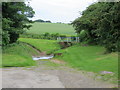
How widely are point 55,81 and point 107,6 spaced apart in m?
5.47

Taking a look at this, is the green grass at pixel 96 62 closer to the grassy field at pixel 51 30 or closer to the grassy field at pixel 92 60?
the grassy field at pixel 92 60

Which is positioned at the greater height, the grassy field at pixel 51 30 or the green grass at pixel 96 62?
the grassy field at pixel 51 30

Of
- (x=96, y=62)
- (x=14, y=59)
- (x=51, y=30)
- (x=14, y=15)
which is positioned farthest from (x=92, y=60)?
(x=51, y=30)

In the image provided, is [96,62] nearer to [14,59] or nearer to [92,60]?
[92,60]

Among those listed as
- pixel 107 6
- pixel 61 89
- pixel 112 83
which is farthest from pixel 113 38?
pixel 61 89

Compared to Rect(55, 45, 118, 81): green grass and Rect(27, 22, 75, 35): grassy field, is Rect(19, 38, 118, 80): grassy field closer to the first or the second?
Rect(55, 45, 118, 81): green grass

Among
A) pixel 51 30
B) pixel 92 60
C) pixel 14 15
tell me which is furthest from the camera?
pixel 51 30

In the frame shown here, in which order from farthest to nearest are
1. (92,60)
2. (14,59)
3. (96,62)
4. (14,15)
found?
1. (14,15)
2. (92,60)
3. (14,59)
4. (96,62)

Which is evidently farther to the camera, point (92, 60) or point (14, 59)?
point (92, 60)

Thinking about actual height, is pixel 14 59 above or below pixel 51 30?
below

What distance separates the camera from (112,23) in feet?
34.9

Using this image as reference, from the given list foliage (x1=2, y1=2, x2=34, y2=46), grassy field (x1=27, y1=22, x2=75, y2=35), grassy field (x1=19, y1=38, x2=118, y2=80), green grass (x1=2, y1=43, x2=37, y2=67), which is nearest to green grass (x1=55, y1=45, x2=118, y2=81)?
grassy field (x1=19, y1=38, x2=118, y2=80)

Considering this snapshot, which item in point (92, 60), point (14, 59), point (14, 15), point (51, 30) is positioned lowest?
point (92, 60)

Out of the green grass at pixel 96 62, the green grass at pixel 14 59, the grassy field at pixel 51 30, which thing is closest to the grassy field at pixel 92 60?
the green grass at pixel 96 62
